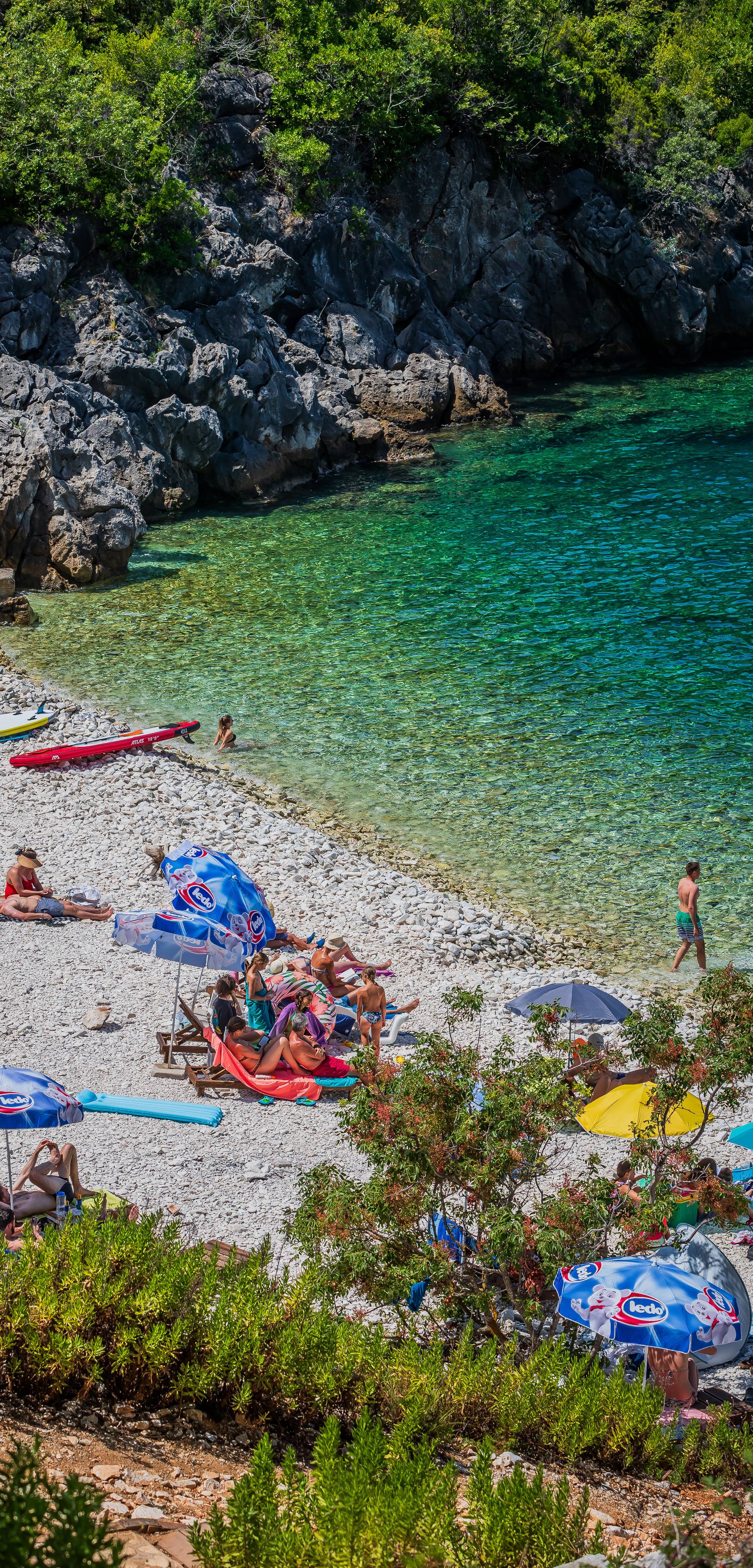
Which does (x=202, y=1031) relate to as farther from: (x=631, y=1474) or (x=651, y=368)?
(x=651, y=368)

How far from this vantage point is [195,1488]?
600cm

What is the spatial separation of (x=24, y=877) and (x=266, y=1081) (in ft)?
17.7

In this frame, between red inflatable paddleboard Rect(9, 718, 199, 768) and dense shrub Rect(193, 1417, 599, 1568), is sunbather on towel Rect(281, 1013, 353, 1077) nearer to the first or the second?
dense shrub Rect(193, 1417, 599, 1568)

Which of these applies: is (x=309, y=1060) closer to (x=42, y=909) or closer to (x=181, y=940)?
(x=181, y=940)

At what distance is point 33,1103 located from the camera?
31.1ft

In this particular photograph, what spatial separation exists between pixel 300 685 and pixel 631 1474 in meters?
19.5

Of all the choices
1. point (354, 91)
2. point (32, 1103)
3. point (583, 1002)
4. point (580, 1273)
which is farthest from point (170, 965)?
point (354, 91)

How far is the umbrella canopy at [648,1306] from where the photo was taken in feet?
25.6

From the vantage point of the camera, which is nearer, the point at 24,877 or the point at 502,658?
the point at 24,877

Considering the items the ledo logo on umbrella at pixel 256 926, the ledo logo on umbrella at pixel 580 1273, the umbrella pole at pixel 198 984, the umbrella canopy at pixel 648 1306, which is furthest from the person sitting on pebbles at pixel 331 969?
the umbrella canopy at pixel 648 1306

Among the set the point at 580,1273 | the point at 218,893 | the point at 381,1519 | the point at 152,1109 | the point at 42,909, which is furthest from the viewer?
the point at 42,909

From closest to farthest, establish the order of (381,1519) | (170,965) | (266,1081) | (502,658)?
(381,1519), (266,1081), (170,965), (502,658)

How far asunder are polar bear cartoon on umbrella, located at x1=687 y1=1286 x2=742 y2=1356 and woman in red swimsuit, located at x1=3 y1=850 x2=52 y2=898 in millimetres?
10966

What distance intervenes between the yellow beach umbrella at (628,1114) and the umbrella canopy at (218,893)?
14.2 feet
